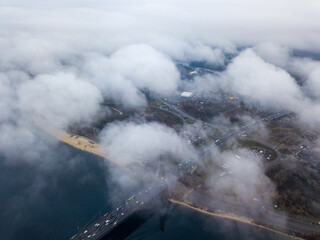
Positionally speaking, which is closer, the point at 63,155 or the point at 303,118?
the point at 63,155

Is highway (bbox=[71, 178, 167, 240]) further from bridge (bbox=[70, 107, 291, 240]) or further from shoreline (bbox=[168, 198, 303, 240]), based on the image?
shoreline (bbox=[168, 198, 303, 240])

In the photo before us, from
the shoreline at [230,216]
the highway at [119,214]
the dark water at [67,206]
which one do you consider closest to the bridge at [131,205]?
the highway at [119,214]

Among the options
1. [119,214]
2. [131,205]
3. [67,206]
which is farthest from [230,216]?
[67,206]

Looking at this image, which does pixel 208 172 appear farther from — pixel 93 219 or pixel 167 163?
pixel 93 219

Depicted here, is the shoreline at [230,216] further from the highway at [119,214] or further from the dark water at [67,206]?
the highway at [119,214]

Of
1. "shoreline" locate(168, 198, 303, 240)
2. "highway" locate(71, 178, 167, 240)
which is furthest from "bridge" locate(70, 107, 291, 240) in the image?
"shoreline" locate(168, 198, 303, 240)

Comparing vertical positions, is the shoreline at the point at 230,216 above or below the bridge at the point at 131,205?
above

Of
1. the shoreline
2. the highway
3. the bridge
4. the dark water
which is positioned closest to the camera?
the highway

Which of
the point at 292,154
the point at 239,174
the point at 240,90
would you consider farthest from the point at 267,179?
the point at 240,90
